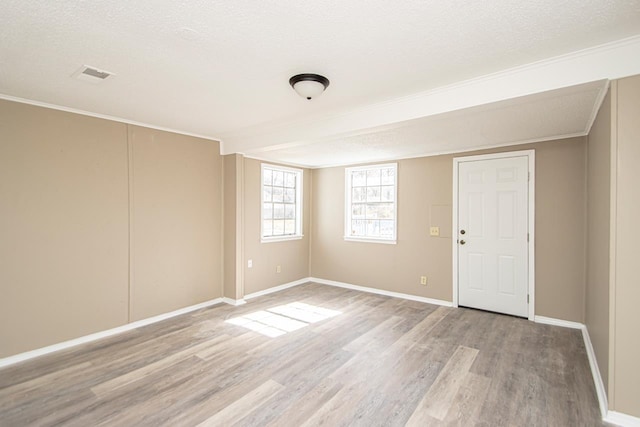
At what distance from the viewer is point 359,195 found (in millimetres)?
5672

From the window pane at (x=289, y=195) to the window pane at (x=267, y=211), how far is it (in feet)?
1.42

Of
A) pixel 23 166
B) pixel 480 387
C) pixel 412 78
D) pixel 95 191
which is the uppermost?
pixel 412 78

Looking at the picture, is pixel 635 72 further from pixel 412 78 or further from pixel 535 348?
pixel 535 348

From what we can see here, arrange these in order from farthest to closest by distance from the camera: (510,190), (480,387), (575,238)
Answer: (510,190), (575,238), (480,387)

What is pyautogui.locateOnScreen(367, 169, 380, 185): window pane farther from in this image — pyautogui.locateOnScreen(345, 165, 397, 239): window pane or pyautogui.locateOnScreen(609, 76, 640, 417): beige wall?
pyautogui.locateOnScreen(609, 76, 640, 417): beige wall

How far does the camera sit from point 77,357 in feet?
9.74

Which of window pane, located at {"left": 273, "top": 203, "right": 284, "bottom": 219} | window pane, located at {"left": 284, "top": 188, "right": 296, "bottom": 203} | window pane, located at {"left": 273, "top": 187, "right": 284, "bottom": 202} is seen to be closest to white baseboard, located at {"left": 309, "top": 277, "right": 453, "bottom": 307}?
window pane, located at {"left": 273, "top": 203, "right": 284, "bottom": 219}

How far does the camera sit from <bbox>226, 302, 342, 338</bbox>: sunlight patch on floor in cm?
368

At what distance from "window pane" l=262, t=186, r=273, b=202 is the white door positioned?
10.2 feet

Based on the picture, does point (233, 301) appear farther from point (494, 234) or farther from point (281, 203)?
point (494, 234)

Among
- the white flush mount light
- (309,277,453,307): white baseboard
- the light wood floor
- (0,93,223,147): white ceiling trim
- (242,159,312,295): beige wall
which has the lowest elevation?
the light wood floor

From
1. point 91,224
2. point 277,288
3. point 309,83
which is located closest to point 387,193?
point 277,288

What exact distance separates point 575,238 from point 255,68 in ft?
13.4

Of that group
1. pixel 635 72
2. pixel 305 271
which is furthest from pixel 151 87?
pixel 305 271
